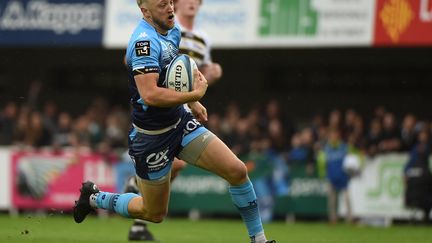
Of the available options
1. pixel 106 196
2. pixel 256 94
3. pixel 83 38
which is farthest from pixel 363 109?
pixel 106 196

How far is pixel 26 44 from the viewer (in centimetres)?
2114

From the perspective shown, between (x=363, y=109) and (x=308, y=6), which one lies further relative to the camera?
(x=363, y=109)

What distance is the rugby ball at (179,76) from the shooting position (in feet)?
28.0

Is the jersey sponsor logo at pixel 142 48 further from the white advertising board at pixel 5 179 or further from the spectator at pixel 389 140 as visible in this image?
the white advertising board at pixel 5 179

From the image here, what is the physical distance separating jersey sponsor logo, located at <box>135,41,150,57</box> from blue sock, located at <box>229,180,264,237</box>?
1.44 metres

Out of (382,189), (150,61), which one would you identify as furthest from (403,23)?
(150,61)

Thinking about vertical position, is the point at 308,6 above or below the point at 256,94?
above

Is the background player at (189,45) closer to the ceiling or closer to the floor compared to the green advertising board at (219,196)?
closer to the ceiling

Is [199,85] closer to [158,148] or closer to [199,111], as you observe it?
[158,148]

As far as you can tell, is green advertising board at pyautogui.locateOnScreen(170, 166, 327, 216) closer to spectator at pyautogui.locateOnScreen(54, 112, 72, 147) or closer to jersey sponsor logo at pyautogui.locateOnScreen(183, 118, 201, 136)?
spectator at pyautogui.locateOnScreen(54, 112, 72, 147)

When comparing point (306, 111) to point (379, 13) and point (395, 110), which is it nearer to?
point (395, 110)

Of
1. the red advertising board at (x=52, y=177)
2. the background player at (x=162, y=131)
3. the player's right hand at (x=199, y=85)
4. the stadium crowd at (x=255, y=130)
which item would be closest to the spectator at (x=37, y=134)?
the stadium crowd at (x=255, y=130)

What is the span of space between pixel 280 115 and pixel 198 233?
21.1 feet

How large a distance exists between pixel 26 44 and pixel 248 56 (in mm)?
4998
